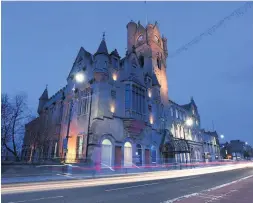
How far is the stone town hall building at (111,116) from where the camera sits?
24.2 meters

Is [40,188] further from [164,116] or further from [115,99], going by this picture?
[164,116]

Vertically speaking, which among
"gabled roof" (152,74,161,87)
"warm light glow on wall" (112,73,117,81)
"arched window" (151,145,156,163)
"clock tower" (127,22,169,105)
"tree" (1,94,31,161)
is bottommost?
"arched window" (151,145,156,163)

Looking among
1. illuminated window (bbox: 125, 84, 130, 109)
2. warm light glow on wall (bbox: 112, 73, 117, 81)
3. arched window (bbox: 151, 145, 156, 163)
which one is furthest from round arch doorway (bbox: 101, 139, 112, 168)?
arched window (bbox: 151, 145, 156, 163)

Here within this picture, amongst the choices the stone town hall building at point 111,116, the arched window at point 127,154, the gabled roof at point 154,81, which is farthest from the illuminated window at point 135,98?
the arched window at point 127,154

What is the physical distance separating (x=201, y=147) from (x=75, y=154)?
39135 millimetres

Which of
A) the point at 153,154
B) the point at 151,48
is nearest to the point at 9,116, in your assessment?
the point at 153,154

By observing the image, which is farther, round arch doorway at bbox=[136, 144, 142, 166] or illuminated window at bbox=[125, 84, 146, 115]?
illuminated window at bbox=[125, 84, 146, 115]

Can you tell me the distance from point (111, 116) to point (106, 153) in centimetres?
507

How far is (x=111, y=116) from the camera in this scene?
83.3 feet

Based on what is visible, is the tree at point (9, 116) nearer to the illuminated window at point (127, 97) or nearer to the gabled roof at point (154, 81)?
the illuminated window at point (127, 97)

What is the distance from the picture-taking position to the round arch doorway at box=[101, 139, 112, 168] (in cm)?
2325

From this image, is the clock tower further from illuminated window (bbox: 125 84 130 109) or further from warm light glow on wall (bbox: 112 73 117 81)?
warm light glow on wall (bbox: 112 73 117 81)

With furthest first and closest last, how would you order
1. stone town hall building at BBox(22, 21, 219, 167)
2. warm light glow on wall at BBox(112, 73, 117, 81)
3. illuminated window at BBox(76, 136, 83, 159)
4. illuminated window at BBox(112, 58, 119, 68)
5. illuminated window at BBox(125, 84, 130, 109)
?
illuminated window at BBox(112, 58, 119, 68)
illuminated window at BBox(125, 84, 130, 109)
warm light glow on wall at BBox(112, 73, 117, 81)
illuminated window at BBox(76, 136, 83, 159)
stone town hall building at BBox(22, 21, 219, 167)

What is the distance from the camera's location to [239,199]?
8.66 meters
